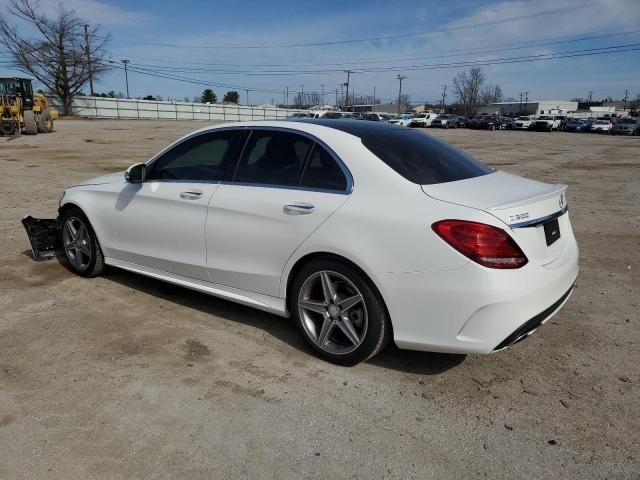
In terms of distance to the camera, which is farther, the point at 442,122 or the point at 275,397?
the point at 442,122

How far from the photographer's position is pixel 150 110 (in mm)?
69188

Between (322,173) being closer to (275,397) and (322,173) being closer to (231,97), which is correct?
(275,397)

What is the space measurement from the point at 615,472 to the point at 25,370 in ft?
11.7

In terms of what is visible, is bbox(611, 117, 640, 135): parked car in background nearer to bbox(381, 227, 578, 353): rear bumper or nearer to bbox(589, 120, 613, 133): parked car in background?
bbox(589, 120, 613, 133): parked car in background

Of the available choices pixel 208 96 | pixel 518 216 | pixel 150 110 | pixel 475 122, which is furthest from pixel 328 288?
pixel 208 96

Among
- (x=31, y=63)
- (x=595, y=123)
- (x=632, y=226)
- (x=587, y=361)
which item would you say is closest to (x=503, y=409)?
(x=587, y=361)

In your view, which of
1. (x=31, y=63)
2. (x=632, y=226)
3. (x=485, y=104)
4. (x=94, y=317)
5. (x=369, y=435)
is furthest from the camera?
(x=485, y=104)

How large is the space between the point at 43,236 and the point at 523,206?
5.13 metres

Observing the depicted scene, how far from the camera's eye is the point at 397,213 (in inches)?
129

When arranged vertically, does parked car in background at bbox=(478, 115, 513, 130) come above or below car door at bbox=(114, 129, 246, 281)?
below

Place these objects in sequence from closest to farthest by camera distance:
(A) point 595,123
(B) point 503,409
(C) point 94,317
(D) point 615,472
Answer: (D) point 615,472
(B) point 503,409
(C) point 94,317
(A) point 595,123

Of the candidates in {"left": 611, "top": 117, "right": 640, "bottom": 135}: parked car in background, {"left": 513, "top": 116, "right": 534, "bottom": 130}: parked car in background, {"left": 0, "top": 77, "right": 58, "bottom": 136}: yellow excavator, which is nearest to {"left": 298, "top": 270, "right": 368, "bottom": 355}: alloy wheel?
{"left": 0, "top": 77, "right": 58, "bottom": 136}: yellow excavator

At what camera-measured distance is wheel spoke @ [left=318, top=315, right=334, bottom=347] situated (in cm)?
369

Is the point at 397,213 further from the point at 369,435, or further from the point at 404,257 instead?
the point at 369,435
